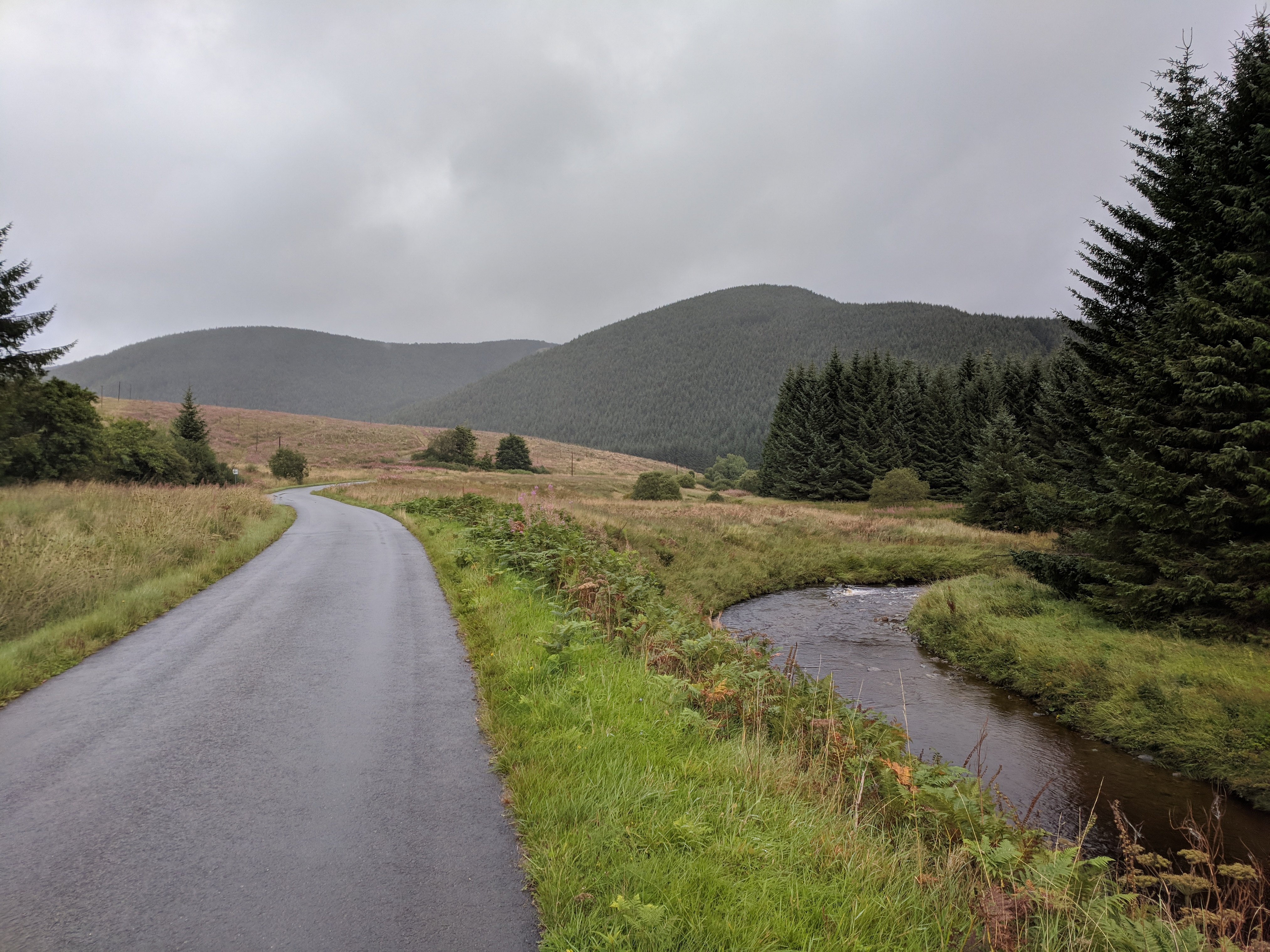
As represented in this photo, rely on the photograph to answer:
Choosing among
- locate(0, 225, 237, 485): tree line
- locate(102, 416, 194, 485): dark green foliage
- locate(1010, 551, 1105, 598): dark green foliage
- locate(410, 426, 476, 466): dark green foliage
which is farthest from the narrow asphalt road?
locate(410, 426, 476, 466): dark green foliage

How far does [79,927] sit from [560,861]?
233 cm

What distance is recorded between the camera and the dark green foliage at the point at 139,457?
1166 inches

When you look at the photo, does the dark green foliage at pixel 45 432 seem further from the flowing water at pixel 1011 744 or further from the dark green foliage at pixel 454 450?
the dark green foliage at pixel 454 450

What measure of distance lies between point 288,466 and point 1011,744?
64039 mm

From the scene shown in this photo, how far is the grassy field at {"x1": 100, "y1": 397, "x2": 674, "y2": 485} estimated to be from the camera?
3260 inches

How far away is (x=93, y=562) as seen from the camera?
1022 centimetres

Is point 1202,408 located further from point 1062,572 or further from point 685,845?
point 685,845

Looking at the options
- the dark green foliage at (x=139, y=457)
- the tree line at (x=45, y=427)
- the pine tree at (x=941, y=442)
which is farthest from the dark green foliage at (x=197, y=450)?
the pine tree at (x=941, y=442)

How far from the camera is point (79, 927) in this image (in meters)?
2.84

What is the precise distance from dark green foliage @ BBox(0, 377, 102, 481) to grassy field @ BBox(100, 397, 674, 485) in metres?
38.7

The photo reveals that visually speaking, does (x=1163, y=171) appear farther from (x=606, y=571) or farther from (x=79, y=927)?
(x=79, y=927)

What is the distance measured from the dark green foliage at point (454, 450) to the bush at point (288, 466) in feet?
90.0

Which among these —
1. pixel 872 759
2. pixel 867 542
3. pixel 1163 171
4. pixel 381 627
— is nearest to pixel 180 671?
pixel 381 627

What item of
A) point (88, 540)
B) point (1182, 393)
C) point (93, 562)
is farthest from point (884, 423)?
point (93, 562)
